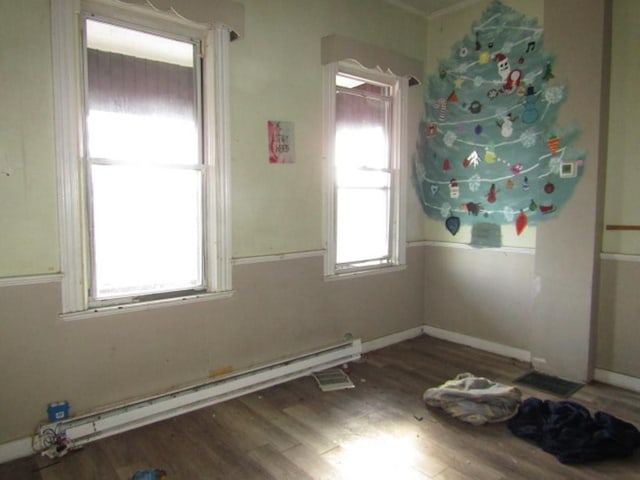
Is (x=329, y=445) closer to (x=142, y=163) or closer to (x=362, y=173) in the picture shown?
(x=142, y=163)

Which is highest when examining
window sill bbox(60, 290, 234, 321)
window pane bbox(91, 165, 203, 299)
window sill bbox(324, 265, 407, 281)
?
window pane bbox(91, 165, 203, 299)

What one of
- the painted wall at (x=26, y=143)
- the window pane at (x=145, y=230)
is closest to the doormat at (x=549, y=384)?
the window pane at (x=145, y=230)

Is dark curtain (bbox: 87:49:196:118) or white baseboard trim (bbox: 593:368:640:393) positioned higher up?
dark curtain (bbox: 87:49:196:118)

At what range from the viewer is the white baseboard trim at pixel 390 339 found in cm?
383

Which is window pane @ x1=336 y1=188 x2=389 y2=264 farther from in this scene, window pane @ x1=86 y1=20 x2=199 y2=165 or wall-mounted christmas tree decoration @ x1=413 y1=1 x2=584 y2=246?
window pane @ x1=86 y1=20 x2=199 y2=165

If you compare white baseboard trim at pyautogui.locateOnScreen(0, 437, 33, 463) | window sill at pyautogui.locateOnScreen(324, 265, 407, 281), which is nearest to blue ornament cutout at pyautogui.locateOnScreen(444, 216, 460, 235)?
window sill at pyautogui.locateOnScreen(324, 265, 407, 281)

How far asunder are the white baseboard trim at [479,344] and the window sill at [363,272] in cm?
71

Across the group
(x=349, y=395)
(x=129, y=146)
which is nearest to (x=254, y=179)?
(x=129, y=146)

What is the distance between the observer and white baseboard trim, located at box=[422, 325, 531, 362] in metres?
3.64

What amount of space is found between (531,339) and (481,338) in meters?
0.50

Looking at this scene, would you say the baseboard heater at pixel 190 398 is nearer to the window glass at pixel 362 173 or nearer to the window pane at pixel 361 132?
the window glass at pixel 362 173

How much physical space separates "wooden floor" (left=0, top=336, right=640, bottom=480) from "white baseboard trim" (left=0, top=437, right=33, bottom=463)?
1.6 inches

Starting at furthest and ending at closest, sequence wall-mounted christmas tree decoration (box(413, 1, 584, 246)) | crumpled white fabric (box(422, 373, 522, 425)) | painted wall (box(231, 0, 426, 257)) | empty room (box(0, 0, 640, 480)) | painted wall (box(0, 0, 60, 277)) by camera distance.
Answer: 1. wall-mounted christmas tree decoration (box(413, 1, 584, 246))
2. painted wall (box(231, 0, 426, 257))
3. crumpled white fabric (box(422, 373, 522, 425))
4. empty room (box(0, 0, 640, 480))
5. painted wall (box(0, 0, 60, 277))

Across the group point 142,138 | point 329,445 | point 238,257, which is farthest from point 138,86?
point 329,445
